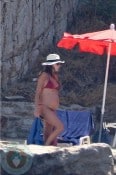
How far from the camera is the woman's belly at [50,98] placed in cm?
958

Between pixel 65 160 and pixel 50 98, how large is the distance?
208cm

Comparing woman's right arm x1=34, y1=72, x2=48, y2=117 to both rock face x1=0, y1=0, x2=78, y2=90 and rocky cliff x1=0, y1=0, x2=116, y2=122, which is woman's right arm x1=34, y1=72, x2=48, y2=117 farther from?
rock face x1=0, y1=0, x2=78, y2=90

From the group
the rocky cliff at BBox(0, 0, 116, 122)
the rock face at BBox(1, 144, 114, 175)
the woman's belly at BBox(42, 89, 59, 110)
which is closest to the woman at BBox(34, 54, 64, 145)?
the woman's belly at BBox(42, 89, 59, 110)

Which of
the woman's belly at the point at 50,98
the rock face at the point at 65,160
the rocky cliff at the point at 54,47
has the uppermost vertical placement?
the rock face at the point at 65,160

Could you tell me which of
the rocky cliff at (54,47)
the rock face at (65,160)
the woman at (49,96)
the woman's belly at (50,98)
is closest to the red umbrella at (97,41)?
the woman at (49,96)

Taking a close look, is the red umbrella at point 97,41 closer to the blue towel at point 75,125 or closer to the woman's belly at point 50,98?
the blue towel at point 75,125

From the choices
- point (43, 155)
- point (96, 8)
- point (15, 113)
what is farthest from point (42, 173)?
point (96, 8)

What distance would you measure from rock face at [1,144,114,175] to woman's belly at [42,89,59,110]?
6.16ft

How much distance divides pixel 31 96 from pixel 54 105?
3.74 meters

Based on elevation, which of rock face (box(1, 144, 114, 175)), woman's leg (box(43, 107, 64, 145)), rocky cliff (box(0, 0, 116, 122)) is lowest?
rocky cliff (box(0, 0, 116, 122))

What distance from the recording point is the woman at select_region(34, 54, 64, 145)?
9.55m

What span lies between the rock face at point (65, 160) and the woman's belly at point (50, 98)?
1.88 m


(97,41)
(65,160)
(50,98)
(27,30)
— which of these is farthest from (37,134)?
(27,30)

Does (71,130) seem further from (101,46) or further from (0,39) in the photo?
(0,39)
